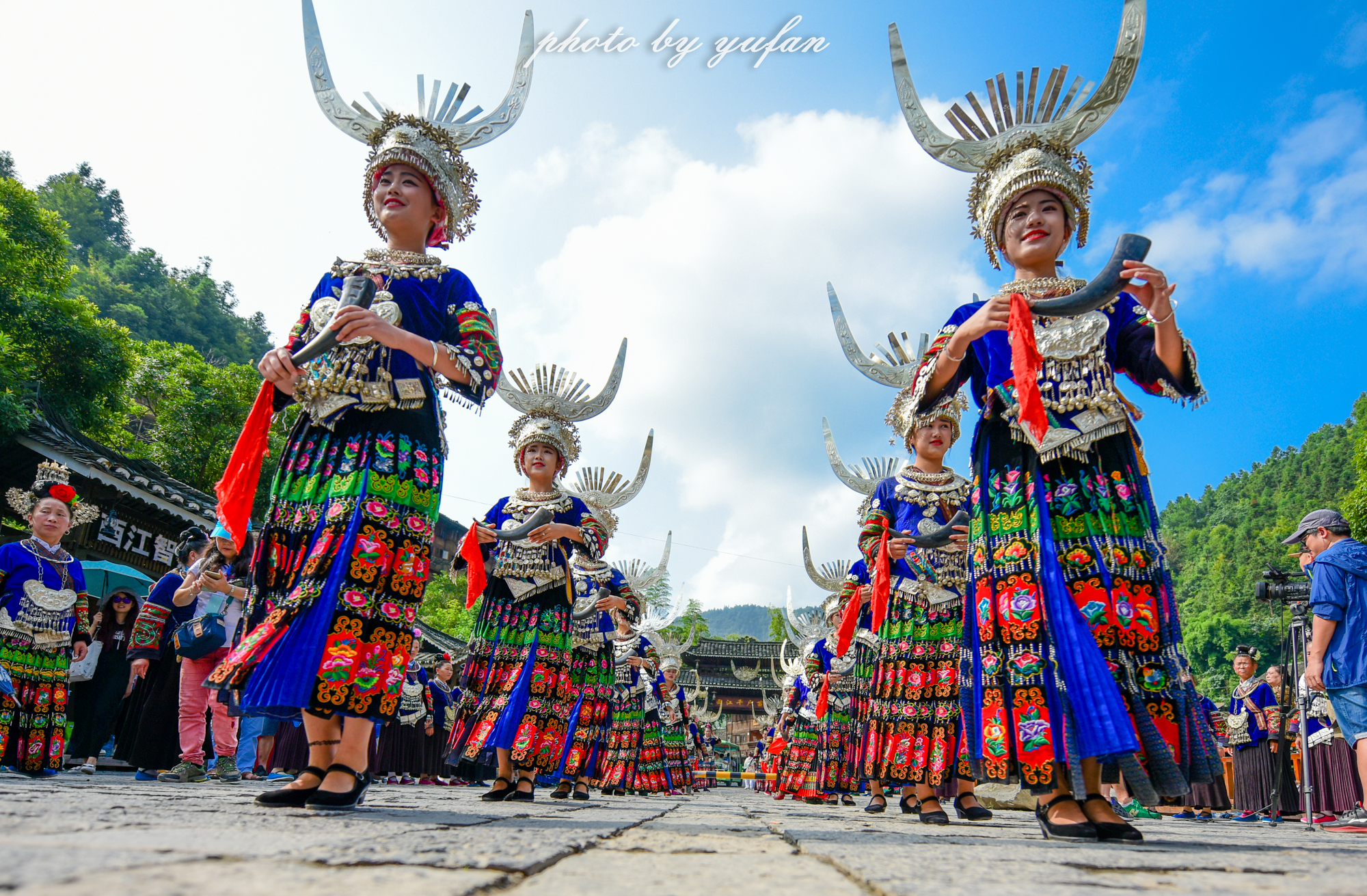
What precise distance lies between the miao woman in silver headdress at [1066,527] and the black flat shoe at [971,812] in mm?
1732

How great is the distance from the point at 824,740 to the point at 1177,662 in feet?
22.8

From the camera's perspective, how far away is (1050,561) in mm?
2736

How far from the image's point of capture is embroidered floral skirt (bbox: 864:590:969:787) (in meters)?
4.51

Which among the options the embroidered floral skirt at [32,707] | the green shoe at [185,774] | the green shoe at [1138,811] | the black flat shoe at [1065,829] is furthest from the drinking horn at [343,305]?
the green shoe at [1138,811]

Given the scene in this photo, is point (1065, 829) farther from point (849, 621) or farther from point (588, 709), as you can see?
point (588, 709)

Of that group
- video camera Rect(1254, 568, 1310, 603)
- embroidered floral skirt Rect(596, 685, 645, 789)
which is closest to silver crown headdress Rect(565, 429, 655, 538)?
embroidered floral skirt Rect(596, 685, 645, 789)

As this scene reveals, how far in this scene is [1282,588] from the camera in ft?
21.5

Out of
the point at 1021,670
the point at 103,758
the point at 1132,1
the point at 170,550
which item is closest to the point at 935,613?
the point at 1021,670

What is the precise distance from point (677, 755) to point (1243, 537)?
66.1 meters

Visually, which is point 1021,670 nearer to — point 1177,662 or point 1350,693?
point 1177,662

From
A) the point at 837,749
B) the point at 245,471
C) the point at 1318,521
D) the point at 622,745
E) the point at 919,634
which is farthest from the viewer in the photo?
the point at 622,745

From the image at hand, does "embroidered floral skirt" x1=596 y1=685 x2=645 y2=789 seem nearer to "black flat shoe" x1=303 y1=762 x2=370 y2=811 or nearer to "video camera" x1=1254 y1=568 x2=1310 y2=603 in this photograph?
"video camera" x1=1254 y1=568 x2=1310 y2=603

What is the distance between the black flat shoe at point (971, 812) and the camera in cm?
445

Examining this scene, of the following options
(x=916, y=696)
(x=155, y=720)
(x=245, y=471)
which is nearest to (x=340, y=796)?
(x=245, y=471)
